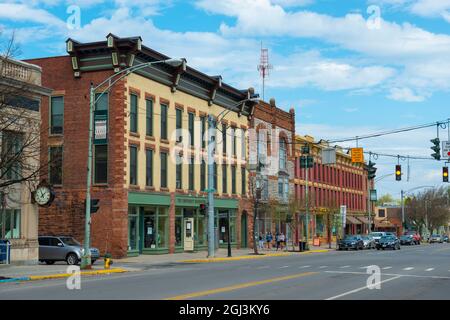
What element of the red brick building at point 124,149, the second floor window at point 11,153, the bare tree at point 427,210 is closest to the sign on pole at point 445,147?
the red brick building at point 124,149

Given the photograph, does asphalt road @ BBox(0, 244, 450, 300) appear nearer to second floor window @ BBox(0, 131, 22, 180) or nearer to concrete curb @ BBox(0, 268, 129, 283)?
concrete curb @ BBox(0, 268, 129, 283)

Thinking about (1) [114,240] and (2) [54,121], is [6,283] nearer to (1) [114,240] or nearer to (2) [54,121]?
(1) [114,240]

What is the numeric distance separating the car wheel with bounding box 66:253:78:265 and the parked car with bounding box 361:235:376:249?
3697cm

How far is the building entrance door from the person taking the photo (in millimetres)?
47553

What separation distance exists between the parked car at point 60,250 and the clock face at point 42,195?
3.24 m

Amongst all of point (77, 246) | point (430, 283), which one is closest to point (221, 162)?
point (77, 246)

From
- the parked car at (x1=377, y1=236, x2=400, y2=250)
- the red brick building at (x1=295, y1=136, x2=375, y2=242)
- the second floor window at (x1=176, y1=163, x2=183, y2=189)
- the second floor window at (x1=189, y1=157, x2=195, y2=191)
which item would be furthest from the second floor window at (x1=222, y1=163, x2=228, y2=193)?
the parked car at (x1=377, y1=236, x2=400, y2=250)

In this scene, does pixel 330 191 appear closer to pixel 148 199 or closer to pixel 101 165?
pixel 148 199

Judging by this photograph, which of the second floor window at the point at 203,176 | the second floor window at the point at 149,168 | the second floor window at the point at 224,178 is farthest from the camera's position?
the second floor window at the point at 224,178

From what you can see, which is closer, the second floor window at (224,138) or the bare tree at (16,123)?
the bare tree at (16,123)

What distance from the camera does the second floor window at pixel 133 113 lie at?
41.7 meters

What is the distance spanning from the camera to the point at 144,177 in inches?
1682

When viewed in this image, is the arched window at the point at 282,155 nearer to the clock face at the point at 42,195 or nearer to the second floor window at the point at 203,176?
the second floor window at the point at 203,176

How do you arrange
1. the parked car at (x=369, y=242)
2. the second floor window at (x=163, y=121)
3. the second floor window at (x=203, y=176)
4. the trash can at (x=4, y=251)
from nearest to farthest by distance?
the trash can at (x=4, y=251) → the second floor window at (x=163, y=121) → the second floor window at (x=203, y=176) → the parked car at (x=369, y=242)
